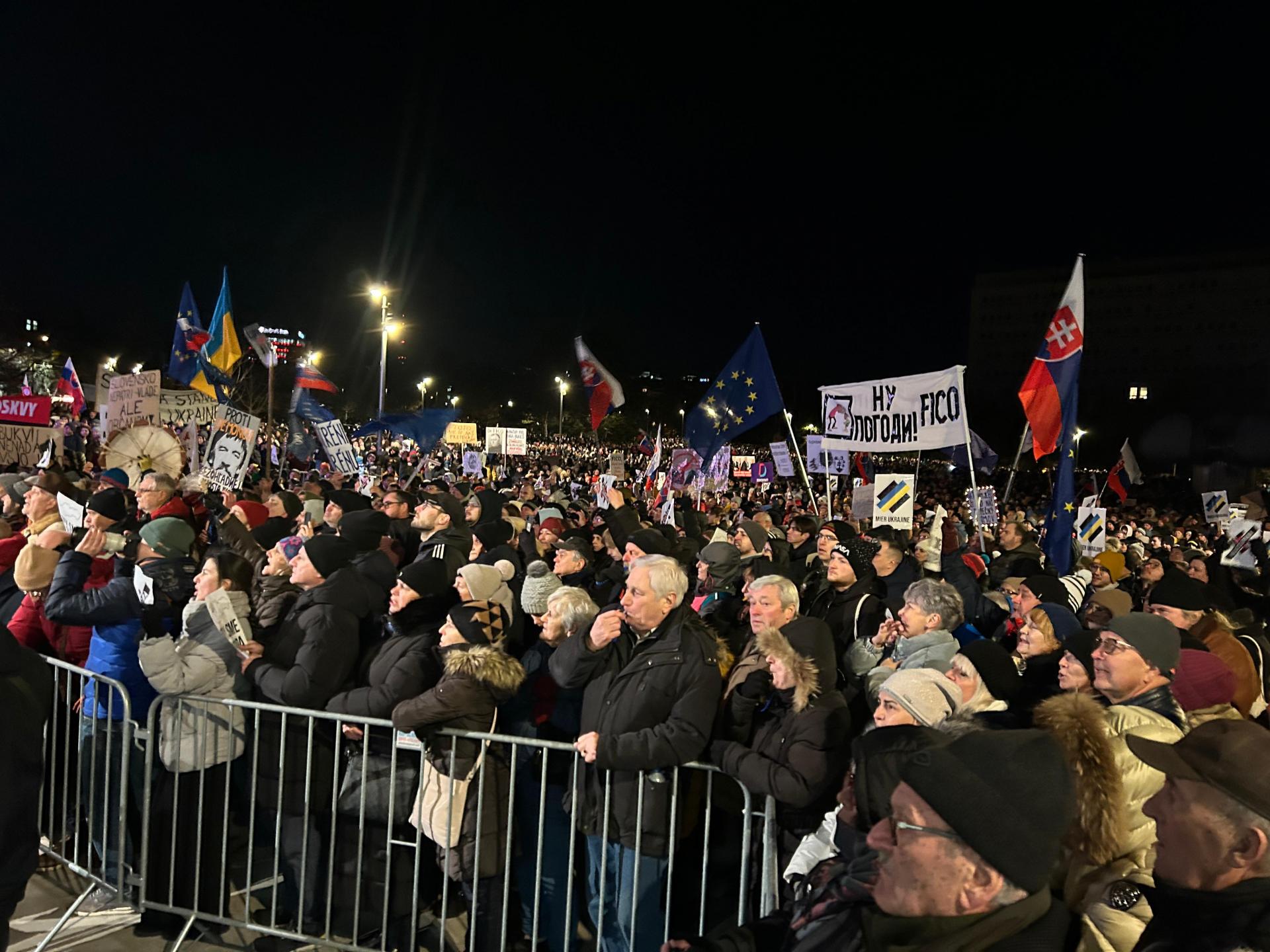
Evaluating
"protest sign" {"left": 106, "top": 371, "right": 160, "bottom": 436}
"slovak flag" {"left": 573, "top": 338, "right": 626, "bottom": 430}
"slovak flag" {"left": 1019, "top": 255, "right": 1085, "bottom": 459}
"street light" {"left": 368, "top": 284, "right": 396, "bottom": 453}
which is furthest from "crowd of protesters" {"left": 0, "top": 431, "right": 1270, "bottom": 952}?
"street light" {"left": 368, "top": 284, "right": 396, "bottom": 453}

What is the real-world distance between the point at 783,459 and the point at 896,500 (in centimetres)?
906

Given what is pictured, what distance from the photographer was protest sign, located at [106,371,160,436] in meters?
13.5

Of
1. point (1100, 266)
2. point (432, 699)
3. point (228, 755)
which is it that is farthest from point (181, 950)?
point (1100, 266)

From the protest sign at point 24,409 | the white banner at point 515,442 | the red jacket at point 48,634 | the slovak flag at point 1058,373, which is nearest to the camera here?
the red jacket at point 48,634

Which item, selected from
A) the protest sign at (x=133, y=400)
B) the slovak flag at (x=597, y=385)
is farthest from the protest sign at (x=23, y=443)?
the slovak flag at (x=597, y=385)

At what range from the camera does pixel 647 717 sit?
4055mm

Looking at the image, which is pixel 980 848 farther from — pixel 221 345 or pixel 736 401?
pixel 221 345

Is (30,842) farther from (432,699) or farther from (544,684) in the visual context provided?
(544,684)

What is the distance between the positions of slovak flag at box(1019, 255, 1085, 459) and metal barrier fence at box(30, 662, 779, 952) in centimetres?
667

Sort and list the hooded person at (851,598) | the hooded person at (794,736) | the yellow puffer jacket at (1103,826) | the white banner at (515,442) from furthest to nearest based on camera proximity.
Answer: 1. the white banner at (515,442)
2. the hooded person at (851,598)
3. the hooded person at (794,736)
4. the yellow puffer jacket at (1103,826)

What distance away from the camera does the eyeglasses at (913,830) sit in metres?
1.98

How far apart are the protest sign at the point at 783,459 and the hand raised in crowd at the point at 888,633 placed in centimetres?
1331

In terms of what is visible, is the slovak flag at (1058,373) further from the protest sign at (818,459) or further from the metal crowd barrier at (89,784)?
the metal crowd barrier at (89,784)

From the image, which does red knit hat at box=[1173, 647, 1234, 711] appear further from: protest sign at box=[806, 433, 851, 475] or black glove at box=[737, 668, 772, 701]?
protest sign at box=[806, 433, 851, 475]
